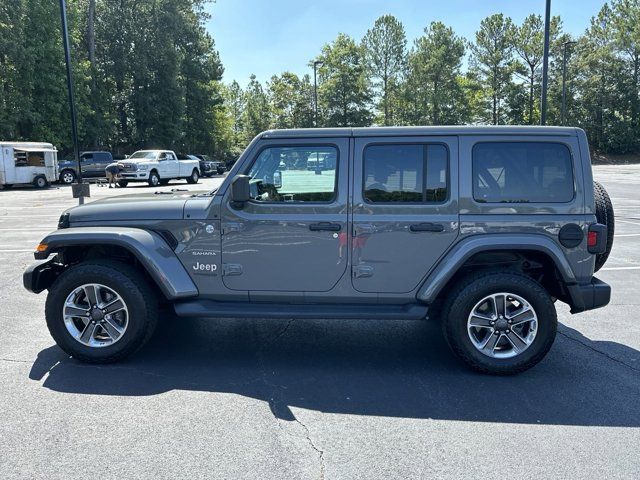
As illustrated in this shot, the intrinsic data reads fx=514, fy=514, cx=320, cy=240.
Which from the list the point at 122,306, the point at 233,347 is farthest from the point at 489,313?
the point at 122,306

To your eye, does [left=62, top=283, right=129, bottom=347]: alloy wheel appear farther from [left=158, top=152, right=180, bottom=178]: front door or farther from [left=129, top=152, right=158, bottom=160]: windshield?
[left=129, top=152, right=158, bottom=160]: windshield

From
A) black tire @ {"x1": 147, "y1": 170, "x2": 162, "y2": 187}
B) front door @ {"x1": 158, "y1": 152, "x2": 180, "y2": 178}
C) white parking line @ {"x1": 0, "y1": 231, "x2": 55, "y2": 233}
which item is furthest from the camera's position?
front door @ {"x1": 158, "y1": 152, "x2": 180, "y2": 178}

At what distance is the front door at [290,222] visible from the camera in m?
4.23

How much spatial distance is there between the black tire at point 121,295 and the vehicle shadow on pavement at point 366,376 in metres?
0.14

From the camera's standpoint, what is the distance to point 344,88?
179 feet

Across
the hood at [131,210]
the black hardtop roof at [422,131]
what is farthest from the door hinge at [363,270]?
the hood at [131,210]

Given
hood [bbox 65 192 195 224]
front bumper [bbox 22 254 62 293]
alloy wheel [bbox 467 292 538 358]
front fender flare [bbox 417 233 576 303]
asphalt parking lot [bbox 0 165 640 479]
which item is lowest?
asphalt parking lot [bbox 0 165 640 479]

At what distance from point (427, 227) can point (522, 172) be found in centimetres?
90

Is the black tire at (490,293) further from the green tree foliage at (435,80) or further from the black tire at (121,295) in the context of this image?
the green tree foliage at (435,80)

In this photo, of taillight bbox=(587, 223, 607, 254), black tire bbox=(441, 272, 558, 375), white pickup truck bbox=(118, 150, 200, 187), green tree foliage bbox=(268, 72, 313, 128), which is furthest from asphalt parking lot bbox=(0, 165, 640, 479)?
green tree foliage bbox=(268, 72, 313, 128)

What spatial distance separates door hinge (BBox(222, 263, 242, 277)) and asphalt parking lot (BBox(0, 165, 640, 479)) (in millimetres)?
792

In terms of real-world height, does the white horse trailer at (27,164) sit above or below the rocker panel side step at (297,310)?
above

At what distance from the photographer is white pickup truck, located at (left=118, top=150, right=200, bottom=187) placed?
25609 millimetres

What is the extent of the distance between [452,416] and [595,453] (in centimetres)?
86
